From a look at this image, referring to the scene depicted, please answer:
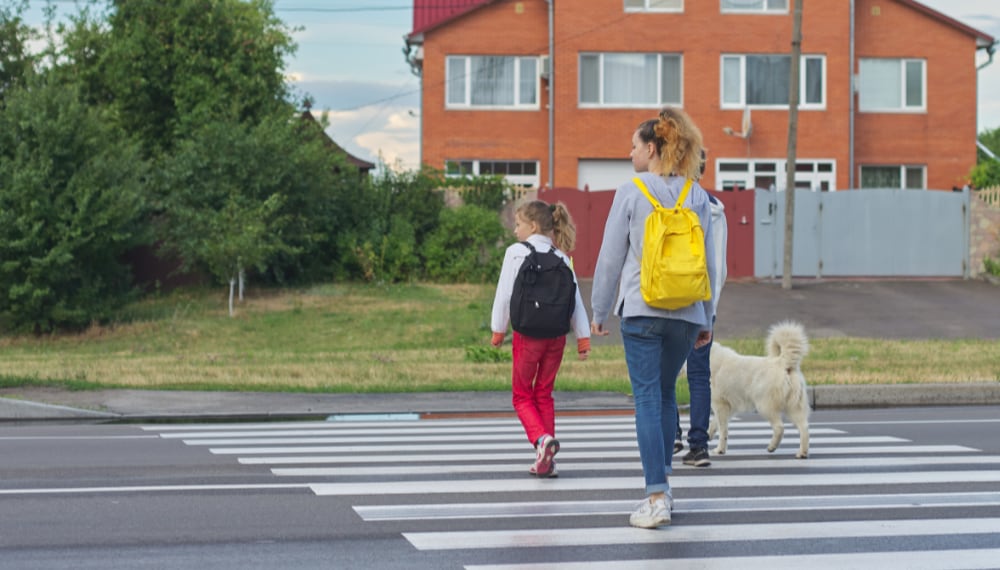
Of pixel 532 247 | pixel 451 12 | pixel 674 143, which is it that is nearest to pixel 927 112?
pixel 451 12

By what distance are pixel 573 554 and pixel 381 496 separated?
6.65 feet

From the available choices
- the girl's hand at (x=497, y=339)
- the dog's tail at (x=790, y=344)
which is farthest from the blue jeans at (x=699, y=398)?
the girl's hand at (x=497, y=339)

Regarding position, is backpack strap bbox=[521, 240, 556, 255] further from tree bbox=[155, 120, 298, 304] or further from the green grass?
tree bbox=[155, 120, 298, 304]

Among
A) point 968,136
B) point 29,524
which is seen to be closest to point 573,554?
point 29,524

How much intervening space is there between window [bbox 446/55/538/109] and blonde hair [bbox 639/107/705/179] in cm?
2986

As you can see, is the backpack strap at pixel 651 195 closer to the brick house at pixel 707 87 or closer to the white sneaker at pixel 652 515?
the white sneaker at pixel 652 515

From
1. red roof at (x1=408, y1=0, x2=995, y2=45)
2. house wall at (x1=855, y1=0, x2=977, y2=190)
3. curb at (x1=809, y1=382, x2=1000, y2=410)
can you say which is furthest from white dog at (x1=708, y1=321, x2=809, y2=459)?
house wall at (x1=855, y1=0, x2=977, y2=190)

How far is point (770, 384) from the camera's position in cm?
916

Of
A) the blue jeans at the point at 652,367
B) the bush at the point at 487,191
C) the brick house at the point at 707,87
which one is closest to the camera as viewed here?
the blue jeans at the point at 652,367

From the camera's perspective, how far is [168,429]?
12.4 metres

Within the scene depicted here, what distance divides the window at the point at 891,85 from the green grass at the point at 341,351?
47.8 feet

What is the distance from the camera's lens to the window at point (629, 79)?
119 ft

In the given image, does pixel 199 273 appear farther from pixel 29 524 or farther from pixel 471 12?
pixel 29 524

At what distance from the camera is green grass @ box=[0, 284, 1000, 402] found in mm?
15961
